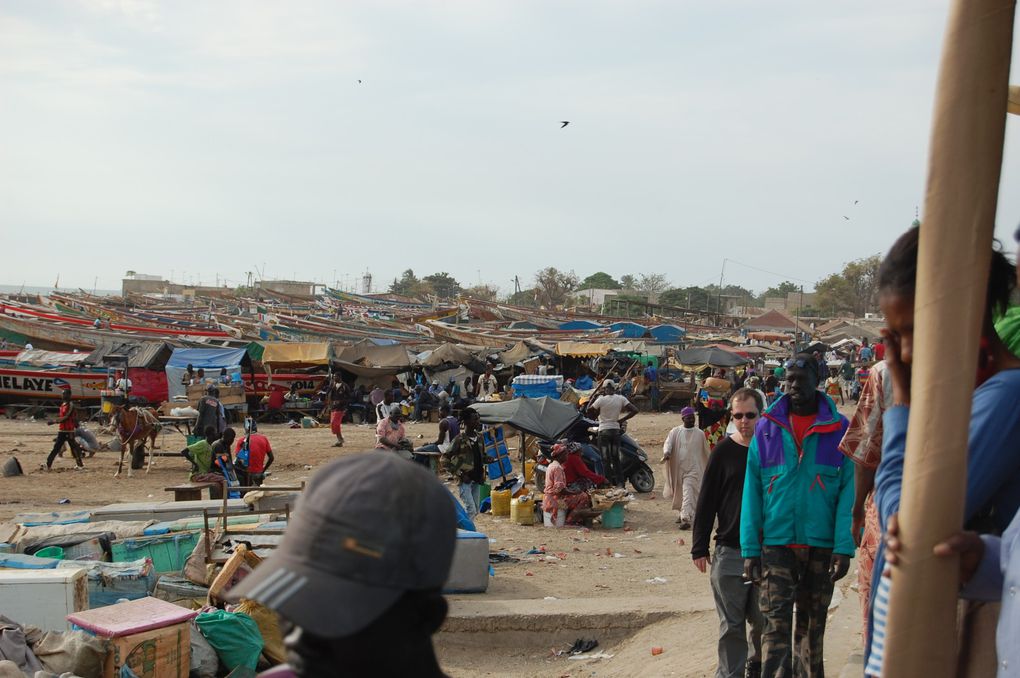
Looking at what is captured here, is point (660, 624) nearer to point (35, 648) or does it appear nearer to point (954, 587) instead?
point (35, 648)

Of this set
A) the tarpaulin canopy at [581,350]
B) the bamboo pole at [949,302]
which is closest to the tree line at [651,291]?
the tarpaulin canopy at [581,350]

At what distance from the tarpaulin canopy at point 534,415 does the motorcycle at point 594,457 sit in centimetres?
19

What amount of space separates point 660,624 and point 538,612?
1.04 meters

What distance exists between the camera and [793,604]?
16.8ft

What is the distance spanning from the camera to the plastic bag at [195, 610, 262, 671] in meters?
7.09

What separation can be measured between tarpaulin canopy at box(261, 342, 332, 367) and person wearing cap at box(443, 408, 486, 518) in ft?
59.1

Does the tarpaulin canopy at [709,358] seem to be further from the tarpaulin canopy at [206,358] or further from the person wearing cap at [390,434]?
the person wearing cap at [390,434]

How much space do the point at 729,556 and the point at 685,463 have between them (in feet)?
22.6

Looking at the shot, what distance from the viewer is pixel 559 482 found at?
13320 mm

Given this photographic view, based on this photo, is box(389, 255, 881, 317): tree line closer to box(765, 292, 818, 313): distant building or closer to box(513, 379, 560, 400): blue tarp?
box(765, 292, 818, 313): distant building

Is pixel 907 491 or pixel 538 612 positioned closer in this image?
pixel 907 491

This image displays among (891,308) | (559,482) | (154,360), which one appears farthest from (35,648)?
(154,360)

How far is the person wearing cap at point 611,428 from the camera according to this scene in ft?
52.1

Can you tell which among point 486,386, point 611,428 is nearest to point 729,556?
point 611,428
